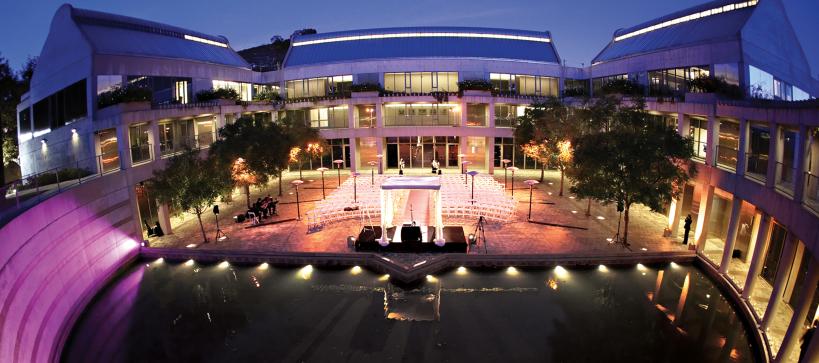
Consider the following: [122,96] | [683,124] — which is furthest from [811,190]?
[122,96]

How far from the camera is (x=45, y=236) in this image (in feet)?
52.0

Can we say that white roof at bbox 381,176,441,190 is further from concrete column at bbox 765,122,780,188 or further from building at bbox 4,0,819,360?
concrete column at bbox 765,122,780,188

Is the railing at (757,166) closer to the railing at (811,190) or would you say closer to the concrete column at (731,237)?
the concrete column at (731,237)

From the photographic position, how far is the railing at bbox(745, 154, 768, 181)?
57.7 feet

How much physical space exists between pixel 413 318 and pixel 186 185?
1262 centimetres

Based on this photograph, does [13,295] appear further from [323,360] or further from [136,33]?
[136,33]

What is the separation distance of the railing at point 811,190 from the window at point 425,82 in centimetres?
3157

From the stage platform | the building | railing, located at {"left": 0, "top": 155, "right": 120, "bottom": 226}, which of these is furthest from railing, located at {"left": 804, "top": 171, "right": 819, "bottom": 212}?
railing, located at {"left": 0, "top": 155, "right": 120, "bottom": 226}

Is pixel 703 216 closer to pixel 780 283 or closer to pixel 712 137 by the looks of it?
pixel 712 137

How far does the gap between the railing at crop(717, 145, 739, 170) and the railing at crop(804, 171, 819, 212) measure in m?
6.18

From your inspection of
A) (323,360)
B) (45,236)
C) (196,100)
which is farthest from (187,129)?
(323,360)

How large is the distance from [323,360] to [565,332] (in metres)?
7.18

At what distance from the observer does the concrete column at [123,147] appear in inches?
891

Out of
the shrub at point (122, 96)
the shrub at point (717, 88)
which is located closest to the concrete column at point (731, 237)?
the shrub at point (717, 88)
